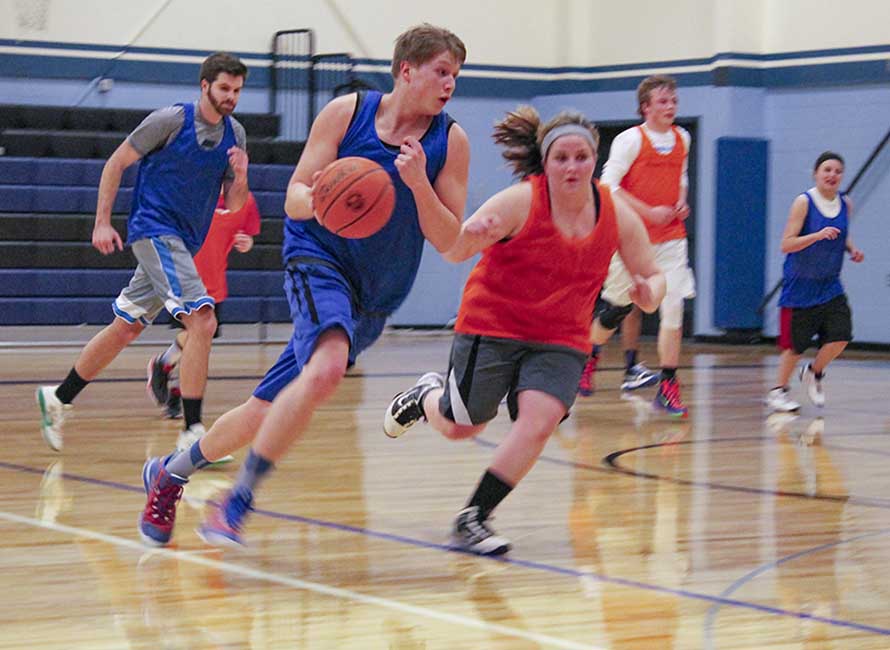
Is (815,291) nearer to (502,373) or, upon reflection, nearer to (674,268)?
(674,268)

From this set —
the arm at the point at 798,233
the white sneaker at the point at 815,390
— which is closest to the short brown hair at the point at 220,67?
the arm at the point at 798,233

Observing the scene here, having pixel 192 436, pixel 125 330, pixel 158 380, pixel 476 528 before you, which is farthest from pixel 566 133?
pixel 158 380

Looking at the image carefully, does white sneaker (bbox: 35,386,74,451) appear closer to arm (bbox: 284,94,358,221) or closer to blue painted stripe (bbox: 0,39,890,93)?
arm (bbox: 284,94,358,221)

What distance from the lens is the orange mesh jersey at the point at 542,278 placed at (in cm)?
428

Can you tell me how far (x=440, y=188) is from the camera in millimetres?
4113

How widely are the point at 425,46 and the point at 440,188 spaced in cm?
39

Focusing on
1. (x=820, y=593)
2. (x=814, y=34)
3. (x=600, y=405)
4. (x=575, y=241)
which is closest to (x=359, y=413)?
(x=600, y=405)

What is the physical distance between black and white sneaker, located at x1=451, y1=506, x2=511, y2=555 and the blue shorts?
0.56 meters

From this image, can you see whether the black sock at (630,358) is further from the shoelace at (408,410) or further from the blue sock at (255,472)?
the blue sock at (255,472)

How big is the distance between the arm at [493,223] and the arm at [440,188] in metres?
0.05

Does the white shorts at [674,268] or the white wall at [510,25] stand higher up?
the white wall at [510,25]

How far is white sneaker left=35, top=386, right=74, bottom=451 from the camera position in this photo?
6.07 meters

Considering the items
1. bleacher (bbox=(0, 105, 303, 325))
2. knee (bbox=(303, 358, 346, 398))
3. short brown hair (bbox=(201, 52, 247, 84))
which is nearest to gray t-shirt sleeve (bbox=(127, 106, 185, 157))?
short brown hair (bbox=(201, 52, 247, 84))

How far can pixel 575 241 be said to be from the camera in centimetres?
429
